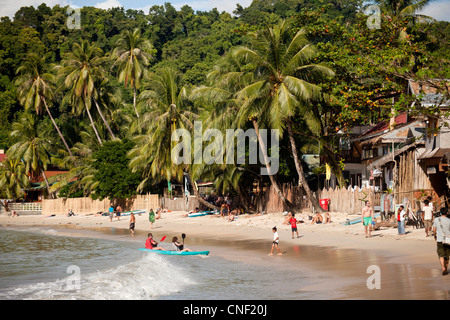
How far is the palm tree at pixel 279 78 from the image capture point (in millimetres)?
31500

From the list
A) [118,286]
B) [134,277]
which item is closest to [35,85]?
[134,277]

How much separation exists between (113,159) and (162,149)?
971 cm

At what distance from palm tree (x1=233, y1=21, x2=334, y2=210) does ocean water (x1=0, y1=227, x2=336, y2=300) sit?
10.7 metres

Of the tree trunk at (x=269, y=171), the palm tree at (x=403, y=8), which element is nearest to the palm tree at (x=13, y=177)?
the tree trunk at (x=269, y=171)

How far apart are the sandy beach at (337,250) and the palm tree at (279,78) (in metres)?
5.26

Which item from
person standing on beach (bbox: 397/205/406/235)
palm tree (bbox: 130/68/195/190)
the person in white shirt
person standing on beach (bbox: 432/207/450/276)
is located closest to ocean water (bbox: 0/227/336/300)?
person standing on beach (bbox: 432/207/450/276)

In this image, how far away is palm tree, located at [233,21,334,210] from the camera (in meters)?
31.5

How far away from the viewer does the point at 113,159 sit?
5253 centimetres

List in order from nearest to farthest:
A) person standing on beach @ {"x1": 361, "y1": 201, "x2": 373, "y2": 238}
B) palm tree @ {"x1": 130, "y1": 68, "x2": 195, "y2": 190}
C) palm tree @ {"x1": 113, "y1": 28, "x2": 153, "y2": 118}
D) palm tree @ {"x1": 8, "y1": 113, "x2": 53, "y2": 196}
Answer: person standing on beach @ {"x1": 361, "y1": 201, "x2": 373, "y2": 238}
palm tree @ {"x1": 130, "y1": 68, "x2": 195, "y2": 190}
palm tree @ {"x1": 8, "y1": 113, "x2": 53, "y2": 196}
palm tree @ {"x1": 113, "y1": 28, "x2": 153, "y2": 118}

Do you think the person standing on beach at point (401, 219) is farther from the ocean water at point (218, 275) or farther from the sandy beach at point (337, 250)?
the ocean water at point (218, 275)

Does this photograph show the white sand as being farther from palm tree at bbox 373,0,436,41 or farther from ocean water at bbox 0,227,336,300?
palm tree at bbox 373,0,436,41

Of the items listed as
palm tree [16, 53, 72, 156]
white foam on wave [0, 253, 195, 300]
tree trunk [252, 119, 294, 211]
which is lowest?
white foam on wave [0, 253, 195, 300]
